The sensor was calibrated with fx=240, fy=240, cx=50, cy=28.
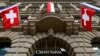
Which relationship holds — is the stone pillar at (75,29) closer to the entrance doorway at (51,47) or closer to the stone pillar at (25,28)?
the entrance doorway at (51,47)

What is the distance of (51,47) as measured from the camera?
2162cm

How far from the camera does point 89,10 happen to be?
19.4 metres

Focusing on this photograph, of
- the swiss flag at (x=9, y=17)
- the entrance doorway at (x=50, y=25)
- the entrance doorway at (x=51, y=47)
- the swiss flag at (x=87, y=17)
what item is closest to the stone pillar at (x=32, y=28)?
the entrance doorway at (x=50, y=25)

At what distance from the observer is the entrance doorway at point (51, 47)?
20.9 meters

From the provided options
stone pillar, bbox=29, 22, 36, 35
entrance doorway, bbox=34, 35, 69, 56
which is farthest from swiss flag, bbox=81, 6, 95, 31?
stone pillar, bbox=29, 22, 36, 35


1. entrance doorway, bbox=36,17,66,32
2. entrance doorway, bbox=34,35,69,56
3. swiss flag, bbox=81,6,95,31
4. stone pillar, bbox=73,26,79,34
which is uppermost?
swiss flag, bbox=81,6,95,31

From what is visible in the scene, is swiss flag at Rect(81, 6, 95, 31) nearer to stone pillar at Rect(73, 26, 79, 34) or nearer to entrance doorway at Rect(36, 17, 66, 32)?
stone pillar at Rect(73, 26, 79, 34)

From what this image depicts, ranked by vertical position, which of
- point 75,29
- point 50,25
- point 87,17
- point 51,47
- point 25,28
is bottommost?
point 51,47

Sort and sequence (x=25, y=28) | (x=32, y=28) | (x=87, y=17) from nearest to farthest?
1. (x=87, y=17)
2. (x=32, y=28)
3. (x=25, y=28)

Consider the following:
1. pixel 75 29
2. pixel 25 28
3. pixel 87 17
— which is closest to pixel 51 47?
pixel 75 29

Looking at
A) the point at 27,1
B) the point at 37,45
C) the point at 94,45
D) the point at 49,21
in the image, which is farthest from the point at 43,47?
the point at 27,1

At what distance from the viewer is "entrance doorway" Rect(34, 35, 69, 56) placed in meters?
20.9

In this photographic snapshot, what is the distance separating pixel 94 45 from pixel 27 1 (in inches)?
968

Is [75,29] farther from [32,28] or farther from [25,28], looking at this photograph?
Result: [25,28]
